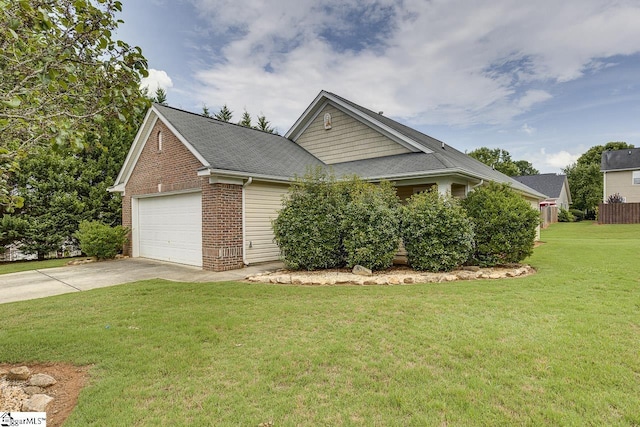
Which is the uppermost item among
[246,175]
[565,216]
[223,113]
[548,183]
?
[223,113]

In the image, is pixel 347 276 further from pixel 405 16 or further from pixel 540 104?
pixel 540 104

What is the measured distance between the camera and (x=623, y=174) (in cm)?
3069

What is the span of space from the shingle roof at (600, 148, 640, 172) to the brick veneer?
1456 inches

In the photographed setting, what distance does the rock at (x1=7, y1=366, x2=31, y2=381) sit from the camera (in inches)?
129

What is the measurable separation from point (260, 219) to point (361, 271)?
3813 millimetres

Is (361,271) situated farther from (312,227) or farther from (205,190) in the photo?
(205,190)

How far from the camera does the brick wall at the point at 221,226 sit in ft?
29.8

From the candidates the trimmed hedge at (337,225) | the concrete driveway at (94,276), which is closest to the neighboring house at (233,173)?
the concrete driveway at (94,276)

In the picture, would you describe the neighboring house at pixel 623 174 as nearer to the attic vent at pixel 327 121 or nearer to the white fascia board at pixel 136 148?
the attic vent at pixel 327 121

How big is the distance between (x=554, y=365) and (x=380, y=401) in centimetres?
195

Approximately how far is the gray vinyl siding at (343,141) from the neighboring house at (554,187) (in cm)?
3297

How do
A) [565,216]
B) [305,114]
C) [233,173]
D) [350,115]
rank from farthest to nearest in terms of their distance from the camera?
[565,216] → [305,114] → [350,115] → [233,173]

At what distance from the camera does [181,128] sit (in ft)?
34.0

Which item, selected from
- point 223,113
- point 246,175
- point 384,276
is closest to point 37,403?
point 384,276
